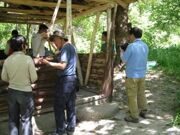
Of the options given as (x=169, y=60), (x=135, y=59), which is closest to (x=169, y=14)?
(x=169, y=60)

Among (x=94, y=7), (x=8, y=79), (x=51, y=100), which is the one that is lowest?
(x=51, y=100)

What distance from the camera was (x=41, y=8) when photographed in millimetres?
10406

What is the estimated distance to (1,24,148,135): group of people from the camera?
240 inches

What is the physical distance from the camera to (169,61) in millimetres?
12359

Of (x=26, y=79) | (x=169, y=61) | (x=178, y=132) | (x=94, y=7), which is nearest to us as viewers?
(x=26, y=79)

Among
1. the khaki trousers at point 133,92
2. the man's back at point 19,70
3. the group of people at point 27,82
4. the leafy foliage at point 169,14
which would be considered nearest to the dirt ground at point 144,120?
the khaki trousers at point 133,92

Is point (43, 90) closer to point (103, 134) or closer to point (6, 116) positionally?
point (6, 116)

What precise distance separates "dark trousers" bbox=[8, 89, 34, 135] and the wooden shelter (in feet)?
3.72

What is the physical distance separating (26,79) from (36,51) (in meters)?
2.61

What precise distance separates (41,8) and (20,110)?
4.84 meters

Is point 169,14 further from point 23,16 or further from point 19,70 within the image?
point 19,70

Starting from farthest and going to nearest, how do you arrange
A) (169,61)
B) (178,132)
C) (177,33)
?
1. (177,33)
2. (169,61)
3. (178,132)

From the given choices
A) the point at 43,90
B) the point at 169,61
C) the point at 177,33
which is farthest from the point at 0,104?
the point at 177,33

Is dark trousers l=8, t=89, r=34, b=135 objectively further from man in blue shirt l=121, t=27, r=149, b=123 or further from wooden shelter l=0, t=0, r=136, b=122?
man in blue shirt l=121, t=27, r=149, b=123
